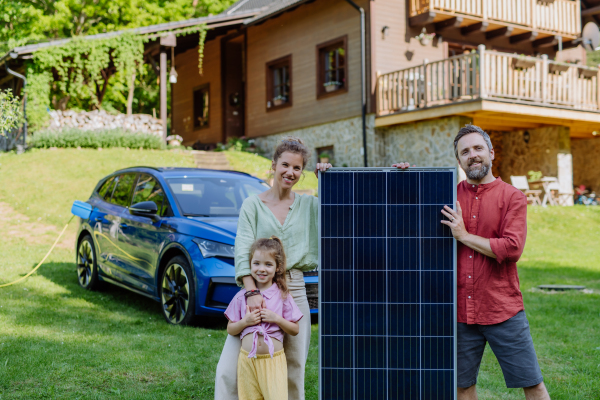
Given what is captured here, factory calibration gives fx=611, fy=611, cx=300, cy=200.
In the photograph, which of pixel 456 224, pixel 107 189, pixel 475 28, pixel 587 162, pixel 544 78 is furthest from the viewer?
pixel 587 162

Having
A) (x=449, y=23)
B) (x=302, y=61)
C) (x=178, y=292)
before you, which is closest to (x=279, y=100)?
(x=302, y=61)

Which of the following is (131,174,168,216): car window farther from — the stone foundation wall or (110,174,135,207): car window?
the stone foundation wall

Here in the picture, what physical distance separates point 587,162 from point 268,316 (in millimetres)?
21819

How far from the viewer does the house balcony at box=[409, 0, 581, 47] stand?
59.1ft

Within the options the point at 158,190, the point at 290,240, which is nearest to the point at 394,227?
the point at 290,240

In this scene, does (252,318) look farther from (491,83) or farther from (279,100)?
(279,100)

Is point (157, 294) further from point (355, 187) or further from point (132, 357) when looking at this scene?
point (355, 187)

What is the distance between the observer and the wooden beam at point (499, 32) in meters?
19.2

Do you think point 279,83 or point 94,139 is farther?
point 279,83

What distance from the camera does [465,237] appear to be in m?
3.24

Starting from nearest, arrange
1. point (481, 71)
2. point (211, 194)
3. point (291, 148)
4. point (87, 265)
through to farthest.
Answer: point (291, 148), point (211, 194), point (87, 265), point (481, 71)

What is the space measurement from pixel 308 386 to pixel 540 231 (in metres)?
10.7

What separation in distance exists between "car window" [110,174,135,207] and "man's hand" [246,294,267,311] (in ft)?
16.4

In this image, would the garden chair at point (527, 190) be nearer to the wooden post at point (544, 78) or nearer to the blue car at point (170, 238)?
the wooden post at point (544, 78)
